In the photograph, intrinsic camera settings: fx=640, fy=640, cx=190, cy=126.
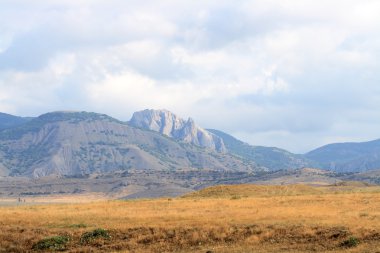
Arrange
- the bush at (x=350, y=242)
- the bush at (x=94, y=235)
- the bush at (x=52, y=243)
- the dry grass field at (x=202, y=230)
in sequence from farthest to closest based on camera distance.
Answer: the bush at (x=94, y=235), the bush at (x=52, y=243), the dry grass field at (x=202, y=230), the bush at (x=350, y=242)

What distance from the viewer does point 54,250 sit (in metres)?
45.9

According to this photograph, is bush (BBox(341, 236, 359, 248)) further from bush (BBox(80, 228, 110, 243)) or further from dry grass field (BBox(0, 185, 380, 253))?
bush (BBox(80, 228, 110, 243))

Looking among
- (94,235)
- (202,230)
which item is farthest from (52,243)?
(202,230)

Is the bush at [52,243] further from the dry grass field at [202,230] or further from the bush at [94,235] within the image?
the bush at [94,235]

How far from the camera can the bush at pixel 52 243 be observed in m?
46.3

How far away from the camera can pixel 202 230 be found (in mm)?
47406

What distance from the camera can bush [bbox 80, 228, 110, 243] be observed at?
47375 millimetres

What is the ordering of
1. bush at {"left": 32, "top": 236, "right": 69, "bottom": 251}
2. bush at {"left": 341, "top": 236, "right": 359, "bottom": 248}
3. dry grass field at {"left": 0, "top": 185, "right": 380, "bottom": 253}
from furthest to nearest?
bush at {"left": 32, "top": 236, "right": 69, "bottom": 251}
dry grass field at {"left": 0, "top": 185, "right": 380, "bottom": 253}
bush at {"left": 341, "top": 236, "right": 359, "bottom": 248}

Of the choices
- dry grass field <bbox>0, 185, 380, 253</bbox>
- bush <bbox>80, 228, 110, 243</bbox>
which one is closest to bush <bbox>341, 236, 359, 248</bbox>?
dry grass field <bbox>0, 185, 380, 253</bbox>

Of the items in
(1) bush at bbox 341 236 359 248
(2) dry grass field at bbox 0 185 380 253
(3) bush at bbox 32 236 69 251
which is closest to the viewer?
(1) bush at bbox 341 236 359 248

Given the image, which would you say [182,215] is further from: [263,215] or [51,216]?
[51,216]

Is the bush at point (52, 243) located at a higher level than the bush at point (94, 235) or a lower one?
lower

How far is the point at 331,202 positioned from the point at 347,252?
33.5 m

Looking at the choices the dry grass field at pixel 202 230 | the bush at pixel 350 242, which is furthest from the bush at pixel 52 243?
the bush at pixel 350 242
